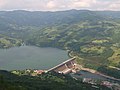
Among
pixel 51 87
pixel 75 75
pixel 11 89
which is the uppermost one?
pixel 11 89

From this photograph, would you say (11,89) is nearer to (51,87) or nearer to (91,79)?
(51,87)

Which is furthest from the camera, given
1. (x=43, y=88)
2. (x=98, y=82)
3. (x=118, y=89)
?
(x=98, y=82)

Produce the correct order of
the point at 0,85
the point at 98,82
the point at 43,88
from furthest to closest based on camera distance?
the point at 98,82
the point at 43,88
the point at 0,85

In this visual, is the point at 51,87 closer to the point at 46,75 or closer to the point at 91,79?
the point at 46,75

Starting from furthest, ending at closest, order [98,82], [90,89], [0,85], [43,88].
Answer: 1. [98,82]
2. [90,89]
3. [43,88]
4. [0,85]

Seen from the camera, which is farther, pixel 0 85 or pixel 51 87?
pixel 51 87

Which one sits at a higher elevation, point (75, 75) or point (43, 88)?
point (43, 88)

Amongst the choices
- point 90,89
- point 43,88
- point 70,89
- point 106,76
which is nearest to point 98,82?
point 106,76

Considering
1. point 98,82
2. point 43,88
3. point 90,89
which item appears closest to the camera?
point 43,88

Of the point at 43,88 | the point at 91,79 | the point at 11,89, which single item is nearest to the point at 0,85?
the point at 11,89
